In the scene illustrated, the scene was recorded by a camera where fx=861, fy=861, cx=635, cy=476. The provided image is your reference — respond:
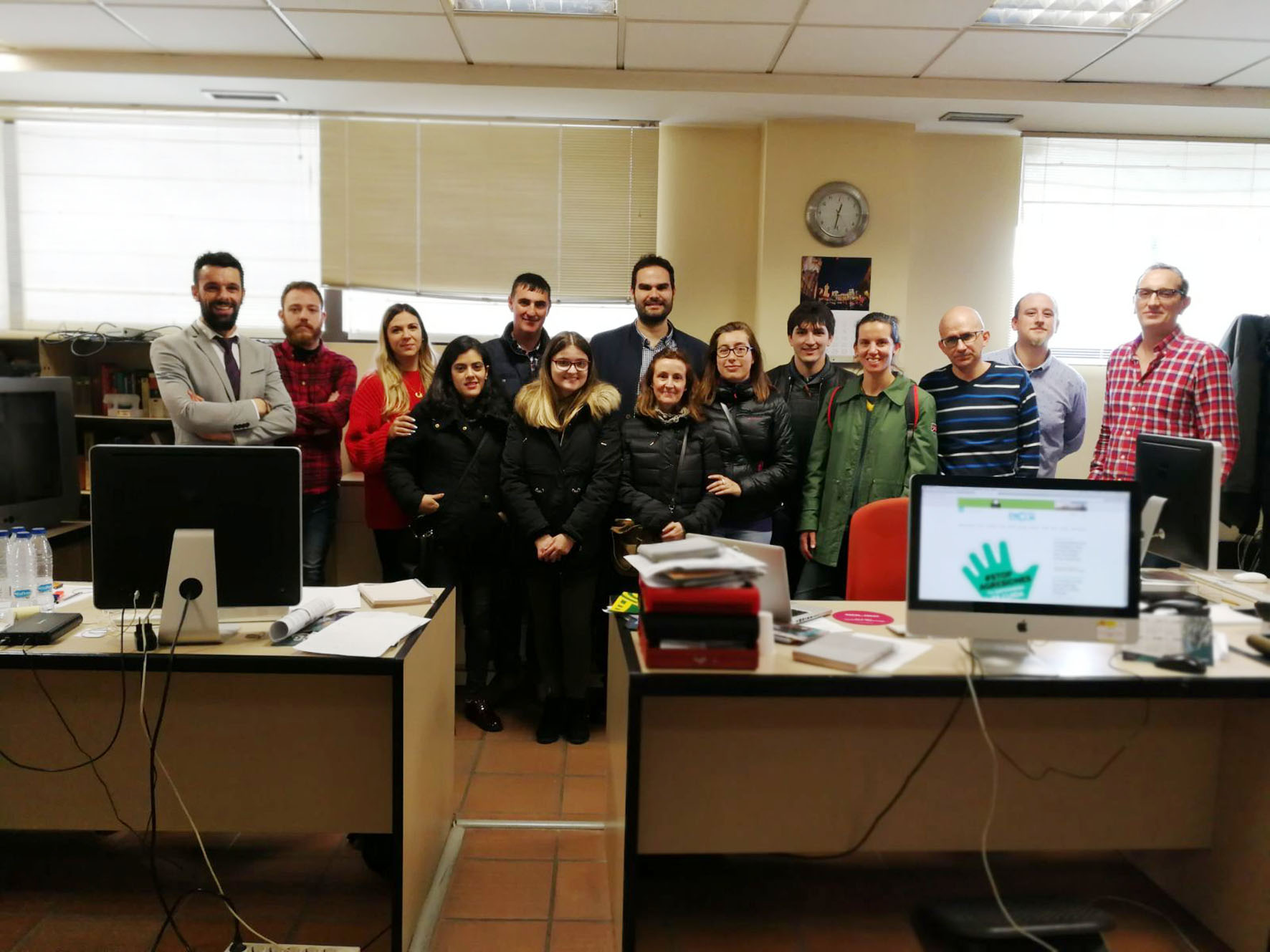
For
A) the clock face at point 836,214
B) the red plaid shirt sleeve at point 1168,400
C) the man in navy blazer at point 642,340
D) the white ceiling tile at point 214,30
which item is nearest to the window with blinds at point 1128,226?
the clock face at point 836,214

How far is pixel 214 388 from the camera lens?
3332 millimetres

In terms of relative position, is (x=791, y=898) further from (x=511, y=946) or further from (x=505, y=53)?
(x=505, y=53)

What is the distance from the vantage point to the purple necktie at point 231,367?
338cm

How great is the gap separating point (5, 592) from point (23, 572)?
67 millimetres

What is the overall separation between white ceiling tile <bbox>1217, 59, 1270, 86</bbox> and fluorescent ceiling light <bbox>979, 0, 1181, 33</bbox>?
2.86 feet

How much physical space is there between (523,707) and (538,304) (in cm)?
173

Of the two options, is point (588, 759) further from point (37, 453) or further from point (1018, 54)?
point (1018, 54)

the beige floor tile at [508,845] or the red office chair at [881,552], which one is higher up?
the red office chair at [881,552]

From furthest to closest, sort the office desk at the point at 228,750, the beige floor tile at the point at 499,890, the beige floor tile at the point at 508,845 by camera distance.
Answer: the beige floor tile at the point at 508,845, the beige floor tile at the point at 499,890, the office desk at the point at 228,750

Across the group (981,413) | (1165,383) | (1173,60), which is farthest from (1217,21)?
(981,413)

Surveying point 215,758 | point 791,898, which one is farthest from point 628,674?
point 215,758

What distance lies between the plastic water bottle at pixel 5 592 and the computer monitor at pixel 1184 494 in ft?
9.87

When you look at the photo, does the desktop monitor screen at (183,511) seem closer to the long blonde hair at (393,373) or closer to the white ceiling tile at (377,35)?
the long blonde hair at (393,373)

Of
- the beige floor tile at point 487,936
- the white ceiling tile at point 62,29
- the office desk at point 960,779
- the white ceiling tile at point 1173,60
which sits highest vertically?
the white ceiling tile at point 1173,60
